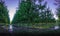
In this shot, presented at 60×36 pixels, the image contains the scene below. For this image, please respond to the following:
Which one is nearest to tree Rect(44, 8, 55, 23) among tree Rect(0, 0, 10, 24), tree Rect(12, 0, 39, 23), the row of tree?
the row of tree

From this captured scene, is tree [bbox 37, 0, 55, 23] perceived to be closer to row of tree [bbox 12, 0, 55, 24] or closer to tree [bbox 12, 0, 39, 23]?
row of tree [bbox 12, 0, 55, 24]

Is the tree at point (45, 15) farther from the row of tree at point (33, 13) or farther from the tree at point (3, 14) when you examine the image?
the tree at point (3, 14)

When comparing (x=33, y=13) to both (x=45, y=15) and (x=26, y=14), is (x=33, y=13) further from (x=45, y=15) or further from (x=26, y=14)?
(x=45, y=15)

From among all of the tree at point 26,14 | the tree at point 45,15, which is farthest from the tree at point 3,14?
the tree at point 45,15

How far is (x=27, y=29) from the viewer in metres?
4.84

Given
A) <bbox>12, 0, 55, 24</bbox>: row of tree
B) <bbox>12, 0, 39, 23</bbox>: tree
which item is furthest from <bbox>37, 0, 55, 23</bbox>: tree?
<bbox>12, 0, 39, 23</bbox>: tree

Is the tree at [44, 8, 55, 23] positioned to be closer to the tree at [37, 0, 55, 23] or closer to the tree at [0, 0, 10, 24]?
the tree at [37, 0, 55, 23]

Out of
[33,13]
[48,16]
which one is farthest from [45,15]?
[33,13]

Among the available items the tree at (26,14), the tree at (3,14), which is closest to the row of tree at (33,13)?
the tree at (26,14)

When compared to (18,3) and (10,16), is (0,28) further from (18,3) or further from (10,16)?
(18,3)

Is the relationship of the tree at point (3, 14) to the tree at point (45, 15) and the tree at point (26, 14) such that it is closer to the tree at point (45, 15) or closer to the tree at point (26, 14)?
the tree at point (26, 14)

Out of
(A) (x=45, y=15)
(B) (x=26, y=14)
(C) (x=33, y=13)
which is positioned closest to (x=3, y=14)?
(B) (x=26, y=14)

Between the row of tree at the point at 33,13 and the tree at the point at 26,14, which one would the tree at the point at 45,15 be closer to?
the row of tree at the point at 33,13

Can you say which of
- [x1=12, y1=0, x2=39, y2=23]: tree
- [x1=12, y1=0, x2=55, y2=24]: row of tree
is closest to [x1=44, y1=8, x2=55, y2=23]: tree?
[x1=12, y1=0, x2=55, y2=24]: row of tree
